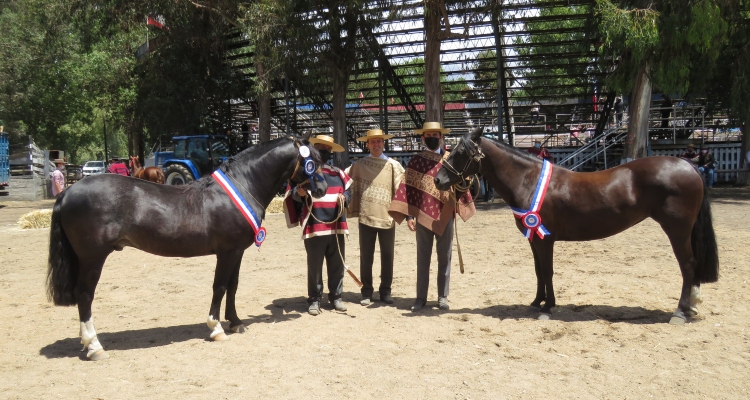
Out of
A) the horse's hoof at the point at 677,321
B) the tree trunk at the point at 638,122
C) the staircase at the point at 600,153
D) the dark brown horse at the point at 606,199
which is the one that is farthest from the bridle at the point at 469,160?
the staircase at the point at 600,153

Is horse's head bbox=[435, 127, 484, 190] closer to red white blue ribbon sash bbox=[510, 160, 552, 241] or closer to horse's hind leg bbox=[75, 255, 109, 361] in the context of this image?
red white blue ribbon sash bbox=[510, 160, 552, 241]

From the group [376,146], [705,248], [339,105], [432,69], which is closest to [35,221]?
[339,105]

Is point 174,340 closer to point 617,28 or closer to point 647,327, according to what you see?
point 647,327

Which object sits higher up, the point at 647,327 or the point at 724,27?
the point at 724,27

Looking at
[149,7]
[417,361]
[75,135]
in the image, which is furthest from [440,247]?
[75,135]

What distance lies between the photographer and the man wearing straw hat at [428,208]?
6188 mm

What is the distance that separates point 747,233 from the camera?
10.1 m

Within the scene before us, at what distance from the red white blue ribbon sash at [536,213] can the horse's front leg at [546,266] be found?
9cm

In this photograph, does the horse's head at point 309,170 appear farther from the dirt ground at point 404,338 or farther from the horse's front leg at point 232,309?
the dirt ground at point 404,338

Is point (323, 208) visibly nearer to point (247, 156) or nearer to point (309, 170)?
point (309, 170)

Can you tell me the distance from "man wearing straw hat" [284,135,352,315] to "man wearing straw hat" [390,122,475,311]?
596 millimetres

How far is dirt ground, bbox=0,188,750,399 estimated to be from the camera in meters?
4.24

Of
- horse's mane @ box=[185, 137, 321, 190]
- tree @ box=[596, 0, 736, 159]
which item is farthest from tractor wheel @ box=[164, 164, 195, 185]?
horse's mane @ box=[185, 137, 321, 190]

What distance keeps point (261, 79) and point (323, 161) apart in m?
13.3
